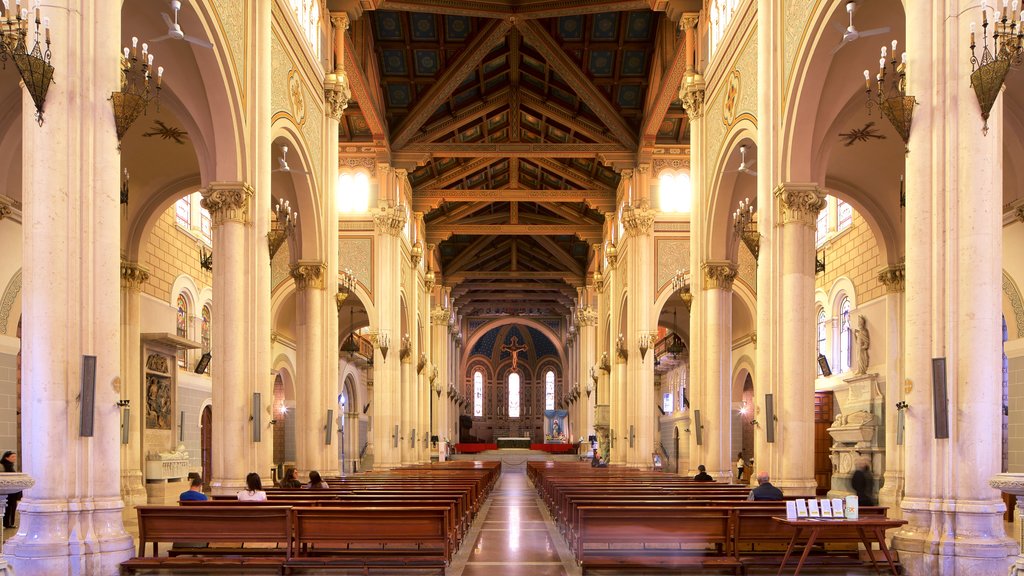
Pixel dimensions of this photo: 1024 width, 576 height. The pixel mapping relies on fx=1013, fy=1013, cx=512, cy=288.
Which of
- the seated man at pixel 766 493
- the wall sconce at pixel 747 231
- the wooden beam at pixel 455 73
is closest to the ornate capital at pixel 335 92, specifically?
the wooden beam at pixel 455 73

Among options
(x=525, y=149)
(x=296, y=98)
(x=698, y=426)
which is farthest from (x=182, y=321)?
(x=698, y=426)

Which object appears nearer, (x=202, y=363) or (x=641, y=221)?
(x=202, y=363)

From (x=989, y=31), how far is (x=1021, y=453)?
10272 millimetres

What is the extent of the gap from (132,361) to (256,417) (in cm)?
715

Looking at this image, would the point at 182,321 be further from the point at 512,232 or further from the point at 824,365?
the point at 512,232

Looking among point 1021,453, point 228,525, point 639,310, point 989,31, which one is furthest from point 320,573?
point 639,310

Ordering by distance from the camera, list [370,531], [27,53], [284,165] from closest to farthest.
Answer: [27,53] → [370,531] → [284,165]

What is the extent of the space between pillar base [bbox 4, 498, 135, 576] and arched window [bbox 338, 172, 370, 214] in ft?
79.2

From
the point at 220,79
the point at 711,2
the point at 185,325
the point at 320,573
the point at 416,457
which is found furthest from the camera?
the point at 416,457

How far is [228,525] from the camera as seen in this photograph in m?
11.8

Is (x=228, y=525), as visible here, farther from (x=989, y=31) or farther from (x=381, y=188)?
(x=381, y=188)

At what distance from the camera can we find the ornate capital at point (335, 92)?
23.0 m

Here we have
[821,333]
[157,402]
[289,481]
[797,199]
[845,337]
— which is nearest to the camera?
[797,199]

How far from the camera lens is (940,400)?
10375mm
